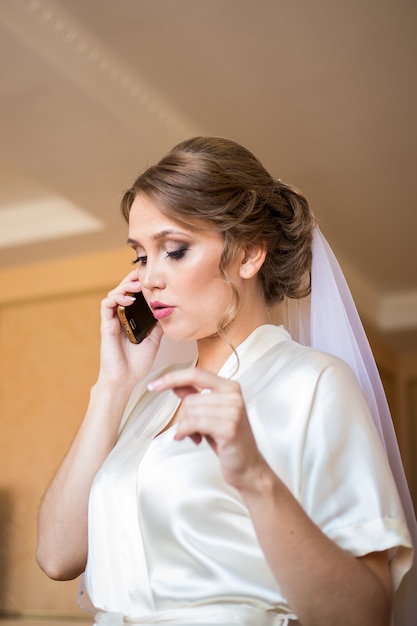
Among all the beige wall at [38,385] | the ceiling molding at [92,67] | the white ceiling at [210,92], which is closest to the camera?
the ceiling molding at [92,67]

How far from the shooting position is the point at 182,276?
4.93 feet

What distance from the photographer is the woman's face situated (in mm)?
1510

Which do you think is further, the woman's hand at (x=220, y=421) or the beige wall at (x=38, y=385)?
the beige wall at (x=38, y=385)

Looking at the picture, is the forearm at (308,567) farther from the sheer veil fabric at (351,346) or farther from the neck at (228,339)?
the neck at (228,339)

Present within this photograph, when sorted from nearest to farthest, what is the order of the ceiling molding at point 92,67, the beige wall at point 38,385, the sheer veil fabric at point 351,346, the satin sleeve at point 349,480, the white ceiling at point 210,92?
the satin sleeve at point 349,480
the sheer veil fabric at point 351,346
the ceiling molding at point 92,67
the white ceiling at point 210,92
the beige wall at point 38,385

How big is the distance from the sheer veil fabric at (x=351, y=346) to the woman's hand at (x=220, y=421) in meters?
0.58

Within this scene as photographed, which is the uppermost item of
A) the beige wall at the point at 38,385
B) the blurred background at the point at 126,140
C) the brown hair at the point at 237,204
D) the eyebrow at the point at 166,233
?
the blurred background at the point at 126,140

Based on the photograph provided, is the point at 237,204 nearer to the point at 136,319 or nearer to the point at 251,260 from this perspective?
the point at 251,260

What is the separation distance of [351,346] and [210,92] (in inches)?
104

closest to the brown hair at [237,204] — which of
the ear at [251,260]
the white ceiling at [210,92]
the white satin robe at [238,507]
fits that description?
the ear at [251,260]

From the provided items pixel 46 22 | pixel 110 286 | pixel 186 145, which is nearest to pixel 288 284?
pixel 186 145

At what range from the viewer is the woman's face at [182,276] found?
1.51 m

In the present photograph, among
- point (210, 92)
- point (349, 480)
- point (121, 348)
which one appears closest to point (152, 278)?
point (121, 348)

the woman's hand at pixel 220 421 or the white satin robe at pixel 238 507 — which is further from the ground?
the woman's hand at pixel 220 421
